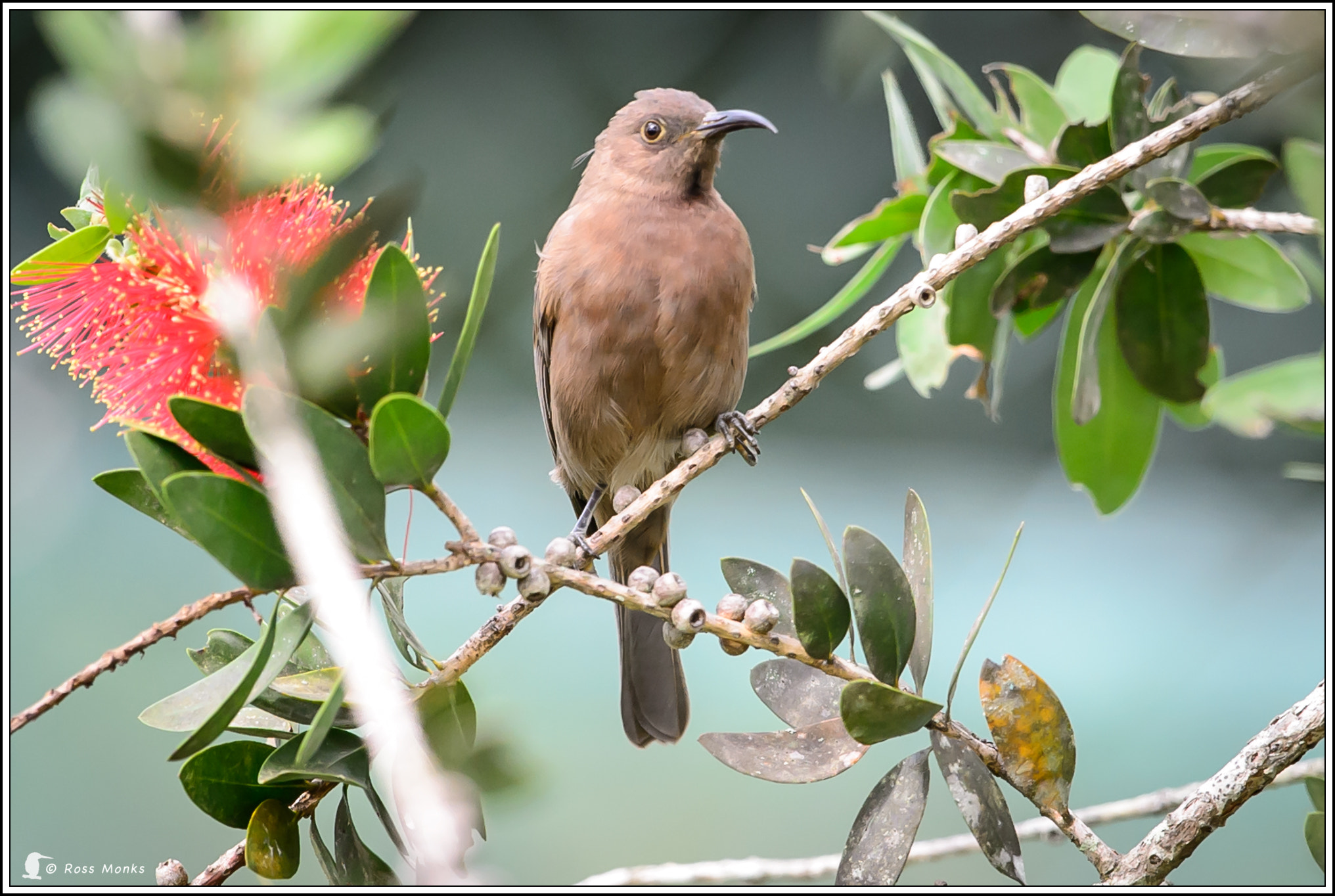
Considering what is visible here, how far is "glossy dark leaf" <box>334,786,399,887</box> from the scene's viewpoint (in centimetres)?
127

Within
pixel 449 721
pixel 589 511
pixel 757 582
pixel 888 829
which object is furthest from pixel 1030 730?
pixel 589 511

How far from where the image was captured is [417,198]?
2.93ft

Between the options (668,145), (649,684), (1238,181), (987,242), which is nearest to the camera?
(987,242)

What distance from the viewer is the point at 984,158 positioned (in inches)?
71.1

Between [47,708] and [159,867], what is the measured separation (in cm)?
24

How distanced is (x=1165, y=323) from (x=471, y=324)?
131 cm

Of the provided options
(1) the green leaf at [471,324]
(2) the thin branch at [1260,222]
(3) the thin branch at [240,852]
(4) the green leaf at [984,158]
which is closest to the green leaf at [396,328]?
(1) the green leaf at [471,324]

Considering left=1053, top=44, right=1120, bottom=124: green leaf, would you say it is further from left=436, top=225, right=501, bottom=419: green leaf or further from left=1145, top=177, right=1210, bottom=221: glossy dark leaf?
left=436, top=225, right=501, bottom=419: green leaf

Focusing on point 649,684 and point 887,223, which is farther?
point 649,684

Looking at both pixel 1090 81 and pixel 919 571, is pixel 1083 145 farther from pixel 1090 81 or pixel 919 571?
pixel 919 571

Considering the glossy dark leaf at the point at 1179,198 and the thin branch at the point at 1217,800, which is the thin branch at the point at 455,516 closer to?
the thin branch at the point at 1217,800

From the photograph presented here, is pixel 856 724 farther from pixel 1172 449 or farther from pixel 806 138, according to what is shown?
pixel 1172 449

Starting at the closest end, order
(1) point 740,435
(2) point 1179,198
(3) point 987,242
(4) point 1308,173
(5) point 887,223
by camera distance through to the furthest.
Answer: (4) point 1308,173
(3) point 987,242
(2) point 1179,198
(5) point 887,223
(1) point 740,435

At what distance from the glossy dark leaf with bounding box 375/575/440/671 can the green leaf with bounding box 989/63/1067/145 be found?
5.20ft
